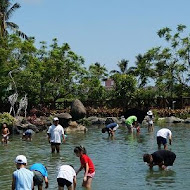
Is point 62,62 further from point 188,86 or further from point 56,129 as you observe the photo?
point 56,129

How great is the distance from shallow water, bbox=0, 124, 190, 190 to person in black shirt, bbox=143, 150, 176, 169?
281 millimetres

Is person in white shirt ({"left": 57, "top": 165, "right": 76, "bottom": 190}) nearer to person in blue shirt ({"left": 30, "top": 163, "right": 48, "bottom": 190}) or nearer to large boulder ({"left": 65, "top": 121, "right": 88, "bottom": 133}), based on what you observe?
person in blue shirt ({"left": 30, "top": 163, "right": 48, "bottom": 190})

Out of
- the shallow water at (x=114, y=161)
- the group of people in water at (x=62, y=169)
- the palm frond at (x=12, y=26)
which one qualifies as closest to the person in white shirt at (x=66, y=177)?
the group of people in water at (x=62, y=169)

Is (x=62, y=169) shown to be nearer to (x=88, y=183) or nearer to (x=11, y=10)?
(x=88, y=183)

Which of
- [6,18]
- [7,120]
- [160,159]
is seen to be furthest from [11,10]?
[160,159]

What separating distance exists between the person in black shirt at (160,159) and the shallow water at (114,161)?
28 centimetres

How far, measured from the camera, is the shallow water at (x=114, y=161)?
13000 millimetres

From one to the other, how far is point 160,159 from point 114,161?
345 cm

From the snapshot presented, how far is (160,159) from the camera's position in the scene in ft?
45.9

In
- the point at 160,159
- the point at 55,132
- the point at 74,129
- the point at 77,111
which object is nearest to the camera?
the point at 160,159

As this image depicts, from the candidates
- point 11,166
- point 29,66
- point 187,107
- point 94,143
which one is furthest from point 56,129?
point 187,107

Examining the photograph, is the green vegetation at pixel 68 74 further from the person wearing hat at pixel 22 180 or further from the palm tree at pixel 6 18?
the person wearing hat at pixel 22 180

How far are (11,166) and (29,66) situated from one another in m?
24.8

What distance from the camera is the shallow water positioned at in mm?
13000
